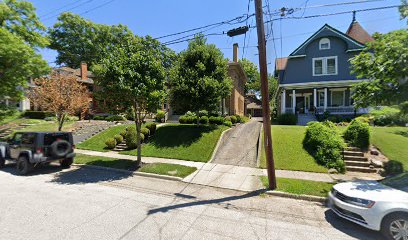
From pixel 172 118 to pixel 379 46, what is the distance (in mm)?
19347

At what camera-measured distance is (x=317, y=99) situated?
23.7 meters

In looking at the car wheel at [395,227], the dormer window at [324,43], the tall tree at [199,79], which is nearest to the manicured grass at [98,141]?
the tall tree at [199,79]

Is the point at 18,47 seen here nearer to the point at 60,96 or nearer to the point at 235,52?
the point at 60,96

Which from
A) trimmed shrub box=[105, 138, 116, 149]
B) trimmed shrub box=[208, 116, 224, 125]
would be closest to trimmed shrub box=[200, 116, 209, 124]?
trimmed shrub box=[208, 116, 224, 125]

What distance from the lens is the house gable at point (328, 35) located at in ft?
65.7

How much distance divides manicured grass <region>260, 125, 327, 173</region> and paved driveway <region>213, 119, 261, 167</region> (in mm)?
746

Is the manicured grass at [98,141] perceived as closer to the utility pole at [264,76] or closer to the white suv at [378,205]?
the utility pole at [264,76]

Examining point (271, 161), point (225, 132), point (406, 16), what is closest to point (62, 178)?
point (271, 161)

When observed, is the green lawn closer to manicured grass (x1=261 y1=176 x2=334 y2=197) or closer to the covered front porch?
manicured grass (x1=261 y1=176 x2=334 y2=197)

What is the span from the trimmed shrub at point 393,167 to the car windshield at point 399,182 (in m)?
→ 4.87

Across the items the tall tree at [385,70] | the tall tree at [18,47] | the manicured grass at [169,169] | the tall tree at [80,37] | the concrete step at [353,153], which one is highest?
the tall tree at [80,37]

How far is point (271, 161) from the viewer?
7391mm

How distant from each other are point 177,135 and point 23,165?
851cm

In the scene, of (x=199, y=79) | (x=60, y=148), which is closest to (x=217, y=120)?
(x=199, y=79)
